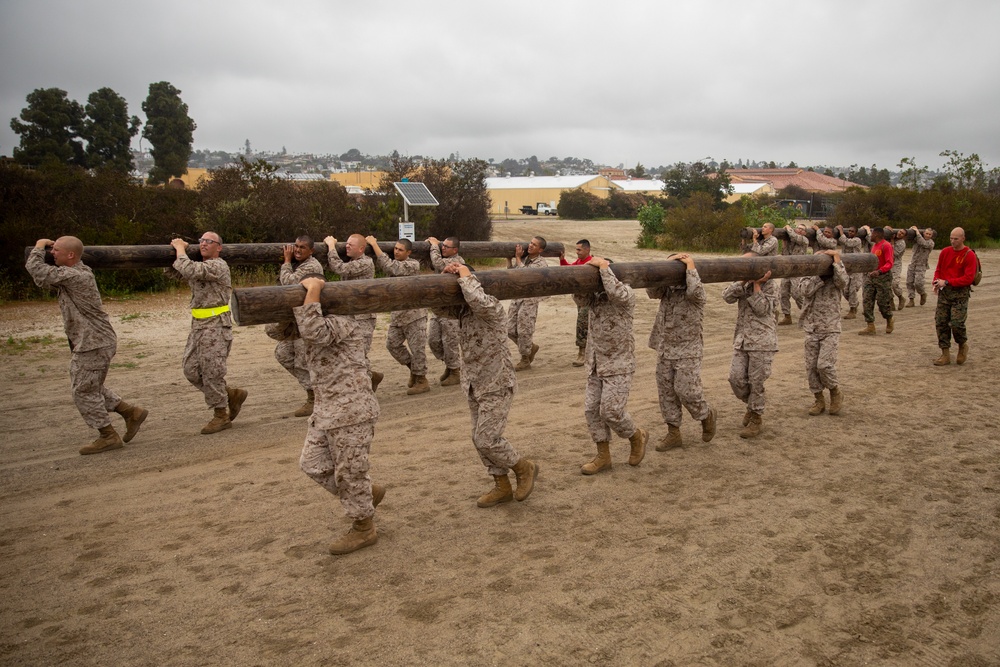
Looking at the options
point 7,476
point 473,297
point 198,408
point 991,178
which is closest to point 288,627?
point 473,297

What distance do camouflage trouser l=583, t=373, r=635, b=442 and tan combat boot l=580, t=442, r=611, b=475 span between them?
9 cm

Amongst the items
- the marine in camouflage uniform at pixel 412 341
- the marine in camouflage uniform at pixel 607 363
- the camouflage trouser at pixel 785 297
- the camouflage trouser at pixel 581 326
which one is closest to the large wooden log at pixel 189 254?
the marine in camouflage uniform at pixel 412 341

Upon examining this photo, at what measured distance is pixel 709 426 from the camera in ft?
24.9

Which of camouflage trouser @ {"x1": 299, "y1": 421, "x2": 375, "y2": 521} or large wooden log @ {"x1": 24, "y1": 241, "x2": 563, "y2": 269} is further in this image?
large wooden log @ {"x1": 24, "y1": 241, "x2": 563, "y2": 269}

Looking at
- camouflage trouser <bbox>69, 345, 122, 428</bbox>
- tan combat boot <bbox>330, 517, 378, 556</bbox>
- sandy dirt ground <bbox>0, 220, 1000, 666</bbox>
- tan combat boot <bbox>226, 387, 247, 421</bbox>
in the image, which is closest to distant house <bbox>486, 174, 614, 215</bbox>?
tan combat boot <bbox>226, 387, 247, 421</bbox>

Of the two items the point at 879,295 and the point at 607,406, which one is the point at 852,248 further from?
the point at 607,406

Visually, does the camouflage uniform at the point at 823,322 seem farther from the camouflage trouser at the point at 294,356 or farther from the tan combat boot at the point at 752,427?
the camouflage trouser at the point at 294,356

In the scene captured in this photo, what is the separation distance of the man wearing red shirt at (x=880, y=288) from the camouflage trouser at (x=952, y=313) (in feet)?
8.42

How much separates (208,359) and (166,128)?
43.0m

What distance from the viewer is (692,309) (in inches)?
277

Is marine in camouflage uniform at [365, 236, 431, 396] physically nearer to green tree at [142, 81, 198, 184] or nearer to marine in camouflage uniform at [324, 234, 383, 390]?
marine in camouflage uniform at [324, 234, 383, 390]

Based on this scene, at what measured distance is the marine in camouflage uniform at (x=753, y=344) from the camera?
7570 millimetres

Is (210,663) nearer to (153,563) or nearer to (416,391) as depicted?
(153,563)

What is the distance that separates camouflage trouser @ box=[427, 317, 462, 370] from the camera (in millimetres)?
10352
